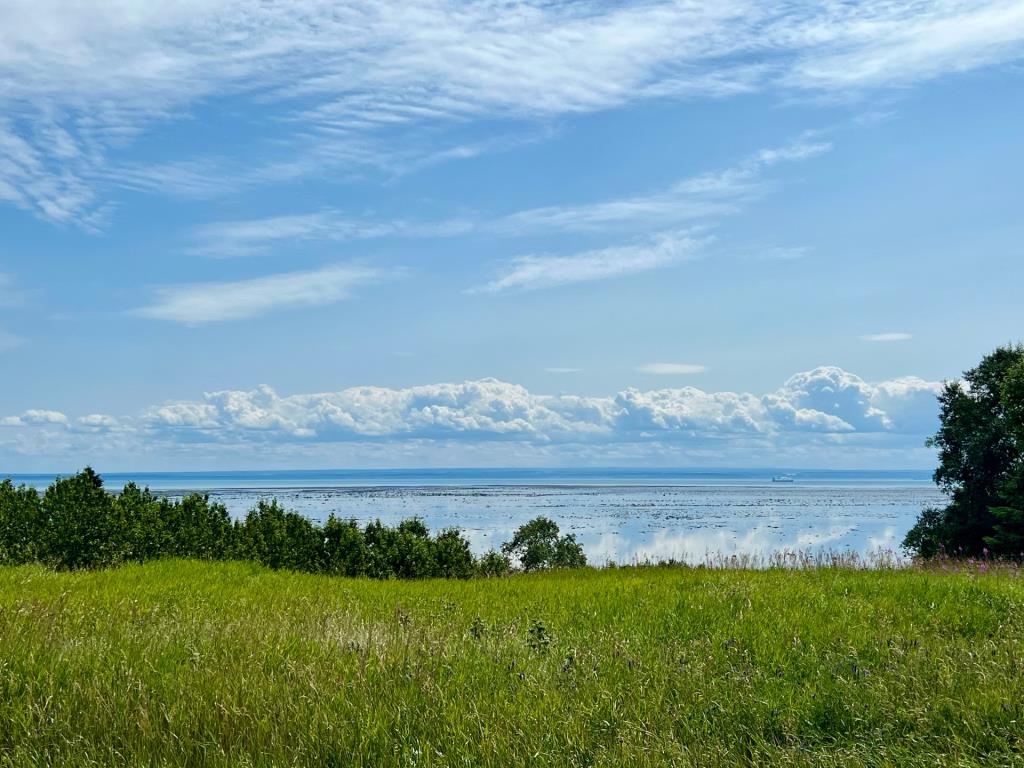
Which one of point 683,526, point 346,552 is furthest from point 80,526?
point 683,526

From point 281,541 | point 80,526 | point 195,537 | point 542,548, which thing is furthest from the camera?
point 542,548

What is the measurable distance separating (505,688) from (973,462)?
32009 millimetres

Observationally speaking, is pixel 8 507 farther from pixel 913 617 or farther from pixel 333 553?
pixel 913 617

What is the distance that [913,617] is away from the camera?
397 inches

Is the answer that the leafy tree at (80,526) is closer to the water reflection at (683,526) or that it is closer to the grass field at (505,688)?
the grass field at (505,688)

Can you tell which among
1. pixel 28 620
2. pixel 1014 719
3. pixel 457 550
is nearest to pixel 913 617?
pixel 1014 719

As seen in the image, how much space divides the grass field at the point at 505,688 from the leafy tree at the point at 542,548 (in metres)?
20.2

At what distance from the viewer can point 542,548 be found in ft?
99.8

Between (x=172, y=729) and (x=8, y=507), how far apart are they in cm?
1473

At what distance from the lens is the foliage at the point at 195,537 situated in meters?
17.3

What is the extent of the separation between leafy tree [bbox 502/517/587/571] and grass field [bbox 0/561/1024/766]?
66.3 ft

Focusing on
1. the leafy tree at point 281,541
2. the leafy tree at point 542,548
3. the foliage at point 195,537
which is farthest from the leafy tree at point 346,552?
the leafy tree at point 542,548

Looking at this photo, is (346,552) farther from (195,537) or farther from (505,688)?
(505,688)

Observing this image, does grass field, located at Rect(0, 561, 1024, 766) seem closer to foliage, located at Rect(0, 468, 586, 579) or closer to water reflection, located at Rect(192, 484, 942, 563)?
foliage, located at Rect(0, 468, 586, 579)
